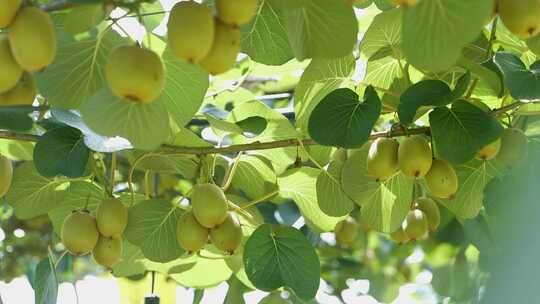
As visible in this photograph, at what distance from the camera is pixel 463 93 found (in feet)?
3.16

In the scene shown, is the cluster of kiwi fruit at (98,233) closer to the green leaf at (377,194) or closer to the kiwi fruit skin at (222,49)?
the green leaf at (377,194)

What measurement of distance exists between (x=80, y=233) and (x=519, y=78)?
23.0 inches

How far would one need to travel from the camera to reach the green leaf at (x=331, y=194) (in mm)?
1207

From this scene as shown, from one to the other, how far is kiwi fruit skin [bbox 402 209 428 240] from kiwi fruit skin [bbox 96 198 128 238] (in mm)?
439

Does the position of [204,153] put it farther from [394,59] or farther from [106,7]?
[106,7]

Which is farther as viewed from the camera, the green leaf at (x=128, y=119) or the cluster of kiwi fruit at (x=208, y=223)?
the cluster of kiwi fruit at (x=208, y=223)

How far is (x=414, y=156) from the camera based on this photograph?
0.96 meters

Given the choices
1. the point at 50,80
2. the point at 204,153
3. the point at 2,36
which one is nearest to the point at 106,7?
the point at 2,36

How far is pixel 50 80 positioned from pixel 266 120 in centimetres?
36

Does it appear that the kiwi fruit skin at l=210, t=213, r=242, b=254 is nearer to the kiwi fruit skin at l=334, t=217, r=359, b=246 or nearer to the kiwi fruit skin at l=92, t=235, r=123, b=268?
the kiwi fruit skin at l=92, t=235, r=123, b=268

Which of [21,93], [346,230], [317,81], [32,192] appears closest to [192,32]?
[21,93]

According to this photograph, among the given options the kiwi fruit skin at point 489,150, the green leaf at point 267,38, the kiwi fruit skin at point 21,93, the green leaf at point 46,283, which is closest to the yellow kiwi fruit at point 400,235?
the kiwi fruit skin at point 489,150

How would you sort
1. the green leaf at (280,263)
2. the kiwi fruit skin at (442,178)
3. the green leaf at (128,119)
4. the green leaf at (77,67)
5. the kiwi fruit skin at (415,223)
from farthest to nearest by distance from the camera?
the kiwi fruit skin at (415,223), the green leaf at (280,263), the kiwi fruit skin at (442,178), the green leaf at (77,67), the green leaf at (128,119)

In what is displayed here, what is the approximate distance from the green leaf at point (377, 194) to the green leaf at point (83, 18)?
0.50m
